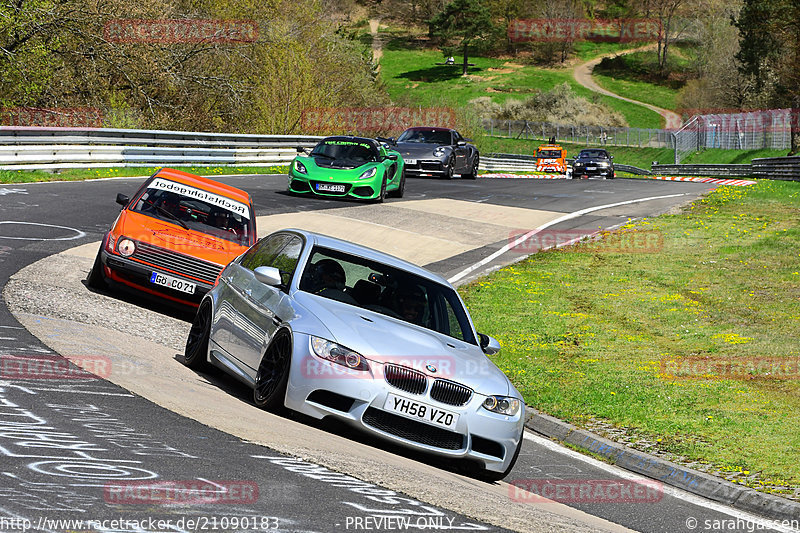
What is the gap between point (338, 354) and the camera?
7250mm

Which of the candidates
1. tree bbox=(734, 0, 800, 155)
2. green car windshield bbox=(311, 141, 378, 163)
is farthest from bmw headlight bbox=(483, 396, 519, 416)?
tree bbox=(734, 0, 800, 155)

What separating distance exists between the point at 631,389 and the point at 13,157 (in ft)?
59.6

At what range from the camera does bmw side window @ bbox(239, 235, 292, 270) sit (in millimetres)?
9148

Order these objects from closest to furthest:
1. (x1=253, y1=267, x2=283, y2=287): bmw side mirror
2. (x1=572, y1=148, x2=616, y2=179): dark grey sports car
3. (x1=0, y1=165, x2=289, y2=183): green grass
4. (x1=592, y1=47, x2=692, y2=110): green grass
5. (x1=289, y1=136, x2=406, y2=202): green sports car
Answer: (x1=253, y1=267, x2=283, y2=287): bmw side mirror, (x1=0, y1=165, x2=289, y2=183): green grass, (x1=289, y1=136, x2=406, y2=202): green sports car, (x1=572, y1=148, x2=616, y2=179): dark grey sports car, (x1=592, y1=47, x2=692, y2=110): green grass

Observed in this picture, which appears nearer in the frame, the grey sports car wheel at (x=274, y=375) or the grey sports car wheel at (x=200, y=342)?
the grey sports car wheel at (x=274, y=375)

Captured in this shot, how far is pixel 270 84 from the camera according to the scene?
43.3 m

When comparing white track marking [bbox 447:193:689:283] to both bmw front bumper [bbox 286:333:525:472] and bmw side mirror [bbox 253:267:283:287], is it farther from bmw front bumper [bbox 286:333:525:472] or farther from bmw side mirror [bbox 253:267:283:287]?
bmw front bumper [bbox 286:333:525:472]

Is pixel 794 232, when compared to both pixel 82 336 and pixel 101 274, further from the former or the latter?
pixel 82 336

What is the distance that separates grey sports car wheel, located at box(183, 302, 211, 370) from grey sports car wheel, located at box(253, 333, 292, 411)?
1.47 metres

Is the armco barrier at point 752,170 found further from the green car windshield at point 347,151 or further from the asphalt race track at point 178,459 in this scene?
the asphalt race track at point 178,459

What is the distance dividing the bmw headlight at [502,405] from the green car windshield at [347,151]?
19030mm

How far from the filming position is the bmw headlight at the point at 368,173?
25875 millimetres

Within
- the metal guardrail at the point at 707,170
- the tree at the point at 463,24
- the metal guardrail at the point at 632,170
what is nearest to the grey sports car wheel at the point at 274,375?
the metal guardrail at the point at 707,170

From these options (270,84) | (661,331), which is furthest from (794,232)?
(270,84)
